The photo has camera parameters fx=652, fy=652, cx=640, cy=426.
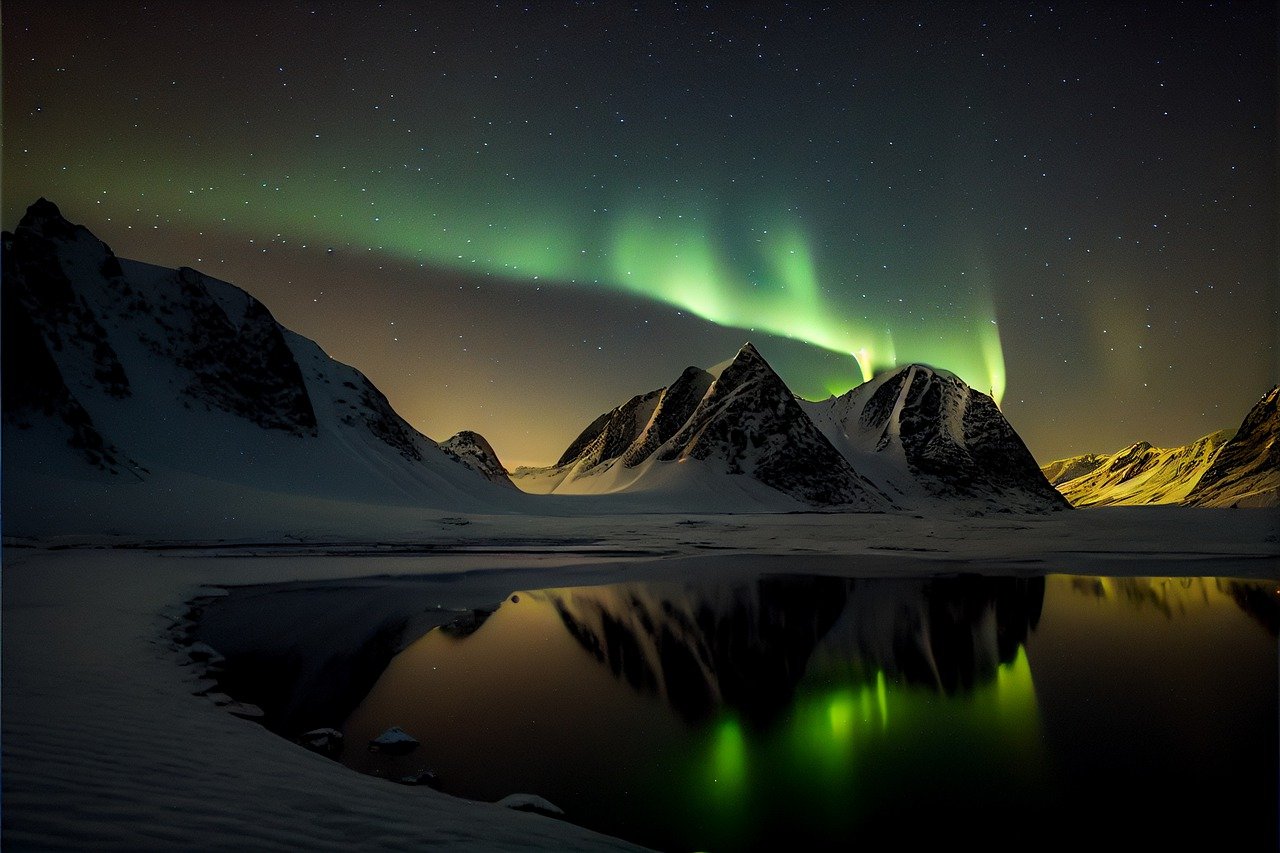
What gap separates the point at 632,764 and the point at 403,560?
29.1 m

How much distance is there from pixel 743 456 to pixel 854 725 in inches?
6076

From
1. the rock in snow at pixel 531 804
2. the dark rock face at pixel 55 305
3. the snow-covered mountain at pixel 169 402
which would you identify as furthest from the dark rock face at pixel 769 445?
the rock in snow at pixel 531 804

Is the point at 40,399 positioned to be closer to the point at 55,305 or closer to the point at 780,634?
the point at 55,305

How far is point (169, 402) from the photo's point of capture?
310 feet

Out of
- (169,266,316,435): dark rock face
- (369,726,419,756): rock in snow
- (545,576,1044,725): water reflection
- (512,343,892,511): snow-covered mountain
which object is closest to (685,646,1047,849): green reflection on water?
(545,576,1044,725): water reflection

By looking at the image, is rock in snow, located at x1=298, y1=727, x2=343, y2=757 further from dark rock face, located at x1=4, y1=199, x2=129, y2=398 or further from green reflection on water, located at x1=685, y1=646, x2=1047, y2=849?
dark rock face, located at x1=4, y1=199, x2=129, y2=398

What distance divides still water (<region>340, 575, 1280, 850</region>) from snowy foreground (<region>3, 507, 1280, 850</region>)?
143 centimetres

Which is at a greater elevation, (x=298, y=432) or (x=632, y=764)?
(x=298, y=432)

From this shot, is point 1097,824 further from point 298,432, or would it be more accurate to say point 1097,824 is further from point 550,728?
point 298,432

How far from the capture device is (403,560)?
1364 inches

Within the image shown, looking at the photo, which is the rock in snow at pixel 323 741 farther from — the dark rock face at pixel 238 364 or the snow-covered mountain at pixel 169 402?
the dark rock face at pixel 238 364

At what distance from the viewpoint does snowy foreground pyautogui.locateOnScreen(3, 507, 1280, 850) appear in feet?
17.2

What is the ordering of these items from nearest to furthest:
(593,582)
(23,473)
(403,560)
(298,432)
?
1. (593,582)
2. (403,560)
3. (23,473)
4. (298,432)

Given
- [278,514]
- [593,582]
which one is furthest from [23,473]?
[593,582]
